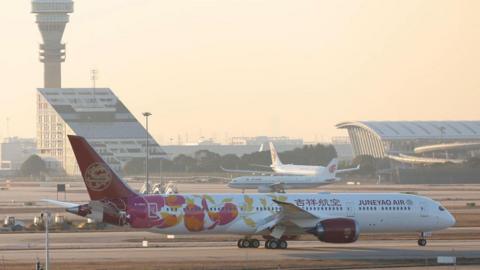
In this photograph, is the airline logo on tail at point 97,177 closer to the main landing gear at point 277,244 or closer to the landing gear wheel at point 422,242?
the main landing gear at point 277,244

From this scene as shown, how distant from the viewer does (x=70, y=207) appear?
5572 cm

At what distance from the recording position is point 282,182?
435 ft

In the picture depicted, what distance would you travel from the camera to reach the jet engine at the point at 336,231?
54469mm

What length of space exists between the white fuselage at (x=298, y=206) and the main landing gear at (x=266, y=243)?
53 cm

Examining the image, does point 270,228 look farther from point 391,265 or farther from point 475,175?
point 475,175

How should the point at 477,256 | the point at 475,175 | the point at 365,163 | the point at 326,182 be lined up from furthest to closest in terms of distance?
1. the point at 365,163
2. the point at 475,175
3. the point at 326,182
4. the point at 477,256

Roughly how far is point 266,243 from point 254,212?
1640 mm

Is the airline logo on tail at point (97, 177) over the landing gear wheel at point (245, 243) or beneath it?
over

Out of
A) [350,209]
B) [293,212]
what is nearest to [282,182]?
[350,209]

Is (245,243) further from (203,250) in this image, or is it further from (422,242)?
(422,242)

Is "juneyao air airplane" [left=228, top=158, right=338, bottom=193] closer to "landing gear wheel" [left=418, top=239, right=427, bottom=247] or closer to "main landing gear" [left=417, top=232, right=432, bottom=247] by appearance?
"main landing gear" [left=417, top=232, right=432, bottom=247]

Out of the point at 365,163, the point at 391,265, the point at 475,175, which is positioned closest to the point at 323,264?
the point at 391,265

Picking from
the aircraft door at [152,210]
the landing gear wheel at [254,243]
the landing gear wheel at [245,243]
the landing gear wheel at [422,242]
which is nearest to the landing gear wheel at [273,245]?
the landing gear wheel at [254,243]

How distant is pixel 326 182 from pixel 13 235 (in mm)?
73514
